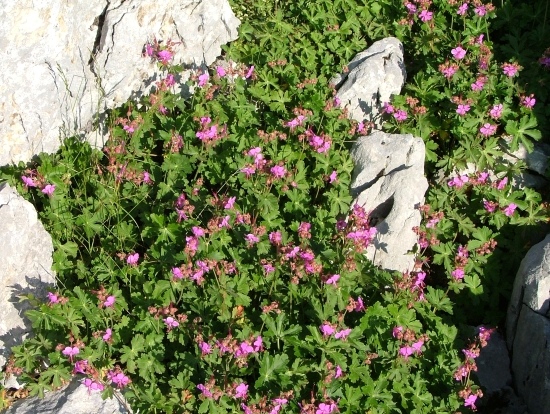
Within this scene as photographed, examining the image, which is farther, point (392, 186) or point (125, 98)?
point (125, 98)

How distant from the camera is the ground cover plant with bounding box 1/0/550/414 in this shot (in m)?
4.85

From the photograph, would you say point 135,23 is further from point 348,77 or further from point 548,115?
point 548,115

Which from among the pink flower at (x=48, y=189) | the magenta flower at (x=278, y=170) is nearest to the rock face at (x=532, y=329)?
the magenta flower at (x=278, y=170)

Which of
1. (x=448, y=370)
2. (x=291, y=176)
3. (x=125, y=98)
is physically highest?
(x=125, y=98)

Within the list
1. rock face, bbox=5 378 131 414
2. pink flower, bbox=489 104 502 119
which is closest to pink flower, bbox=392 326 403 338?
rock face, bbox=5 378 131 414

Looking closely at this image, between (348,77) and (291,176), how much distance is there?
5.27 feet

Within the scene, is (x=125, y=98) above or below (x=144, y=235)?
above

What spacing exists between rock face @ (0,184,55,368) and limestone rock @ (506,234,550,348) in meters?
3.79

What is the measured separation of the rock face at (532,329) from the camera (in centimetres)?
502

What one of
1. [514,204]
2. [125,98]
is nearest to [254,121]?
[125,98]

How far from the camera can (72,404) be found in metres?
4.77

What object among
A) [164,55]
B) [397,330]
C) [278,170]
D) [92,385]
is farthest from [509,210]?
[92,385]

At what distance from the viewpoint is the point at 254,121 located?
641cm

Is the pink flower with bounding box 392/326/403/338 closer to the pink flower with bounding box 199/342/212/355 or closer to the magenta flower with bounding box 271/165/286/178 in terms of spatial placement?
the pink flower with bounding box 199/342/212/355
